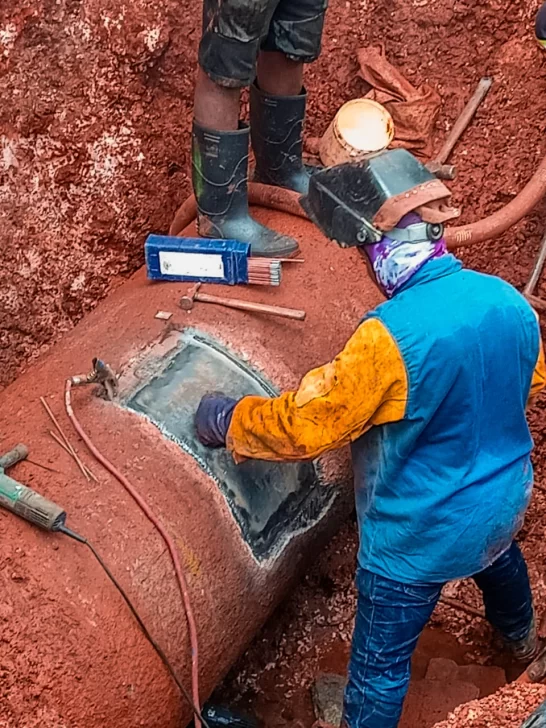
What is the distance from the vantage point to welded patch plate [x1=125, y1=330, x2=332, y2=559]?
2.76 metres

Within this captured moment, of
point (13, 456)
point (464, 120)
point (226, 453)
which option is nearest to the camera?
point (13, 456)

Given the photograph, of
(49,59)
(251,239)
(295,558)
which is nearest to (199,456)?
(295,558)

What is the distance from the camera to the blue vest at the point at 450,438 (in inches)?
94.5

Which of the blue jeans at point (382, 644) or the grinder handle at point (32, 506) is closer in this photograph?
the grinder handle at point (32, 506)

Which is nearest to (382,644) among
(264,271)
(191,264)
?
(264,271)

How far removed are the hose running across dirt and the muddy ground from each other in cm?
40

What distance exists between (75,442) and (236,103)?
4.15 feet

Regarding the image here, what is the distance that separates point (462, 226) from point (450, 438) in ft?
4.03

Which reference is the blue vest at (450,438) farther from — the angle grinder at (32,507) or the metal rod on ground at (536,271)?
the metal rod on ground at (536,271)

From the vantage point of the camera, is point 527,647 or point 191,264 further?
point 527,647

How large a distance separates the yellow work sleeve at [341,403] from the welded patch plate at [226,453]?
0.27 meters

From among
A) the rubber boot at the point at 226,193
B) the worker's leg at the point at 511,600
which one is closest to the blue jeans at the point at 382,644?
the worker's leg at the point at 511,600

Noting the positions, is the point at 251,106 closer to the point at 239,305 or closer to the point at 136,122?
the point at 136,122

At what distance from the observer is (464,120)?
4082 mm
